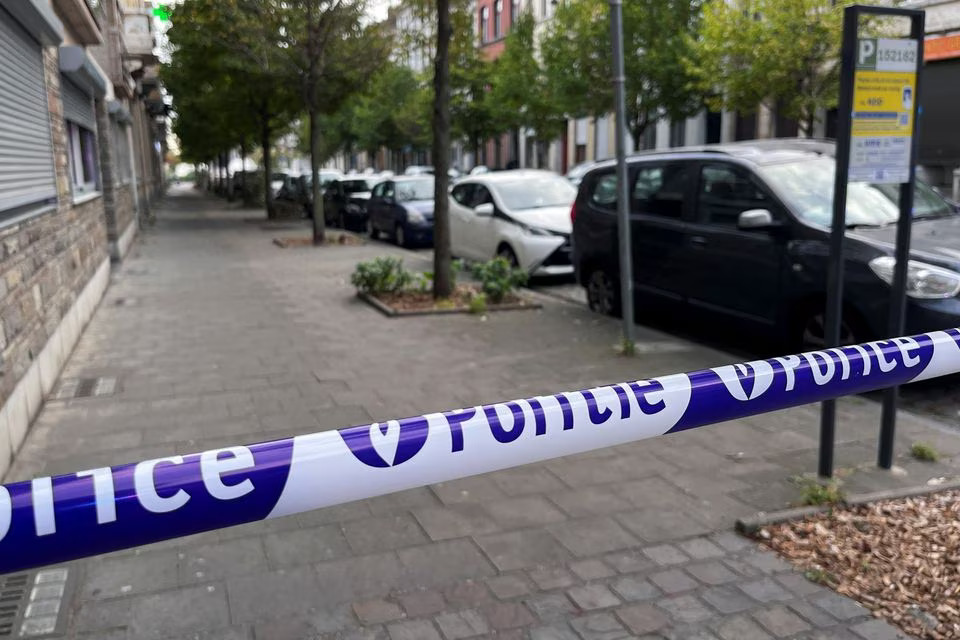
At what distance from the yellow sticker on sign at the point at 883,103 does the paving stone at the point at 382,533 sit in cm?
283

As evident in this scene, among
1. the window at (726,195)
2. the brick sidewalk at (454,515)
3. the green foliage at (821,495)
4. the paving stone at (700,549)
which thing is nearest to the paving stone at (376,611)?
the brick sidewalk at (454,515)

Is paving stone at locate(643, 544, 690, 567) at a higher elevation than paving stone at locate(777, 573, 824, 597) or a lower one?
lower

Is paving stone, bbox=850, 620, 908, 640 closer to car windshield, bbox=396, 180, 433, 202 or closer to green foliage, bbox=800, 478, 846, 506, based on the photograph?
green foliage, bbox=800, 478, 846, 506

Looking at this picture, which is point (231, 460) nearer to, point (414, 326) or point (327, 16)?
point (414, 326)

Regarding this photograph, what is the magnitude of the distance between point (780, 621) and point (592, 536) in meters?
0.94

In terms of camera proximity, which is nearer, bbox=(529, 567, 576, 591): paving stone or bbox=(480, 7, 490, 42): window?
bbox=(529, 567, 576, 591): paving stone

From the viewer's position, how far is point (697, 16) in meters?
25.5

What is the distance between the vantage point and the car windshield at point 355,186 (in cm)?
2412

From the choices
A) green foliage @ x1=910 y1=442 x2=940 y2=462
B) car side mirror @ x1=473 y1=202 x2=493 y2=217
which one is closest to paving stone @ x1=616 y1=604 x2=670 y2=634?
green foliage @ x1=910 y1=442 x2=940 y2=462

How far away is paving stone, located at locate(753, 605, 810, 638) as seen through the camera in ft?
9.89

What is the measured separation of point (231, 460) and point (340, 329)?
7154 millimetres

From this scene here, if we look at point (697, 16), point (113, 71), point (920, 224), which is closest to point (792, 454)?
point (920, 224)

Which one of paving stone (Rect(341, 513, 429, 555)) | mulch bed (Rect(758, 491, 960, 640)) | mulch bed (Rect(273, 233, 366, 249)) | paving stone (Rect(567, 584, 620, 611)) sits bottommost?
paving stone (Rect(341, 513, 429, 555))

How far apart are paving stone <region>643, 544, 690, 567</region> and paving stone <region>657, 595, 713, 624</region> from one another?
297 mm
